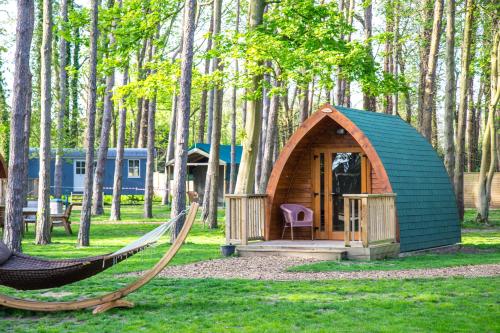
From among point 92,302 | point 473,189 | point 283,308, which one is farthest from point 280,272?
point 473,189

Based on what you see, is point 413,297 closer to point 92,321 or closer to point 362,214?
point 92,321

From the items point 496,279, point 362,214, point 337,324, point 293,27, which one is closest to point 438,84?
point 293,27

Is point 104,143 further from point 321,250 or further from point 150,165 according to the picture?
point 321,250

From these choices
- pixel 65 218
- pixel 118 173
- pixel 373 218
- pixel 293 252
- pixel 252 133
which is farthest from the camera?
pixel 118 173

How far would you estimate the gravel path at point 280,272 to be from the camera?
35.7 feet

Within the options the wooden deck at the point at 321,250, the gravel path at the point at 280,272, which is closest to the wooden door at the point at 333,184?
the wooden deck at the point at 321,250

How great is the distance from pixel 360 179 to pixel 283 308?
7.52 m

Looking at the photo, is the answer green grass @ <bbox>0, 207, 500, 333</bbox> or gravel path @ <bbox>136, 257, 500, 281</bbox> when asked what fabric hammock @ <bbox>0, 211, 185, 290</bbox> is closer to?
green grass @ <bbox>0, 207, 500, 333</bbox>

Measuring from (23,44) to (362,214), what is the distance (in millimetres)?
6319

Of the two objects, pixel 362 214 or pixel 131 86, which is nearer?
pixel 362 214

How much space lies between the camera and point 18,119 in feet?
41.7

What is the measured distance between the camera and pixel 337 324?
284 inches

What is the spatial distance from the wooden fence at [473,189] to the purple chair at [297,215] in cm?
1961

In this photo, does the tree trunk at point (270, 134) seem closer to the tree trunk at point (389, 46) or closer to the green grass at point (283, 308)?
the tree trunk at point (389, 46)
